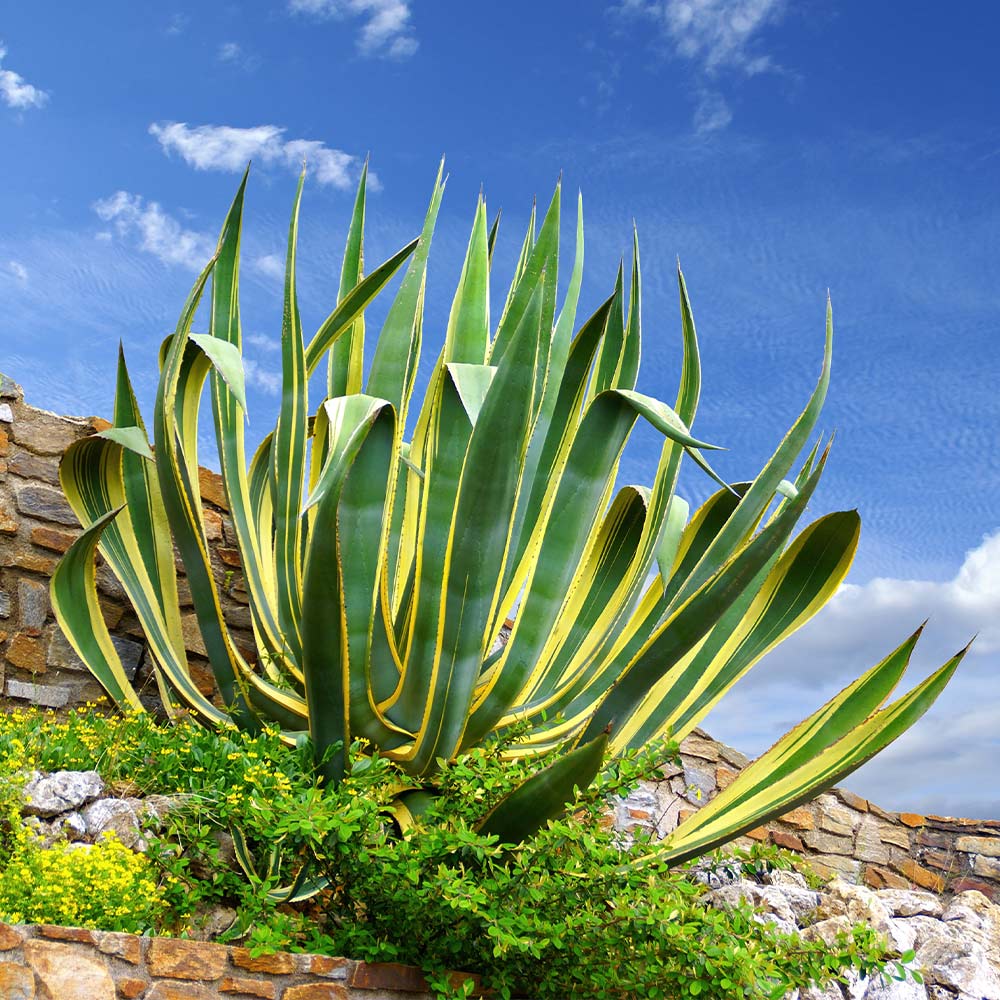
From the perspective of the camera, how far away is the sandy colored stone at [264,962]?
Answer: 8.68ft

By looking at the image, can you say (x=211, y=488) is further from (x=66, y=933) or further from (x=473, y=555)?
(x=66, y=933)

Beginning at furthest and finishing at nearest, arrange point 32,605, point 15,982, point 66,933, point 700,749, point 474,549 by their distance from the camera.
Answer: point 700,749
point 32,605
point 474,549
point 66,933
point 15,982

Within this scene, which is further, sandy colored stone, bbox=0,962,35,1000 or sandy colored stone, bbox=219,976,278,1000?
sandy colored stone, bbox=219,976,278,1000

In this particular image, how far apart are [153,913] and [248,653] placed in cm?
226

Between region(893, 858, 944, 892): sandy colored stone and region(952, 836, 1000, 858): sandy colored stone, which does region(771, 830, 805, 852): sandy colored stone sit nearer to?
region(893, 858, 944, 892): sandy colored stone

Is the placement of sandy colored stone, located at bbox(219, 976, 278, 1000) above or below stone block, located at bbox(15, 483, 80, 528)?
below

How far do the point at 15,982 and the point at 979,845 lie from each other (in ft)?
18.1

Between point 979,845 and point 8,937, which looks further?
point 979,845

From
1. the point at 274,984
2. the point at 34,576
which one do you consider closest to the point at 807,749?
the point at 274,984

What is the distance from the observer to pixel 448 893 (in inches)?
104

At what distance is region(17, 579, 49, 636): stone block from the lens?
467cm

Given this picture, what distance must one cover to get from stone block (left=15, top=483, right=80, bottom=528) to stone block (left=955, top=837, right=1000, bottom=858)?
5.02m

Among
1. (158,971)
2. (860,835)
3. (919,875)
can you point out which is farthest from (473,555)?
(919,875)

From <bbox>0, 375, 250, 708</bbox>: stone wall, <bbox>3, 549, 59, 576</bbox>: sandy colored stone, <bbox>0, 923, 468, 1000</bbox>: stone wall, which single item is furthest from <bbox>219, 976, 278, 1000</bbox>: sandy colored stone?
<bbox>3, 549, 59, 576</bbox>: sandy colored stone
